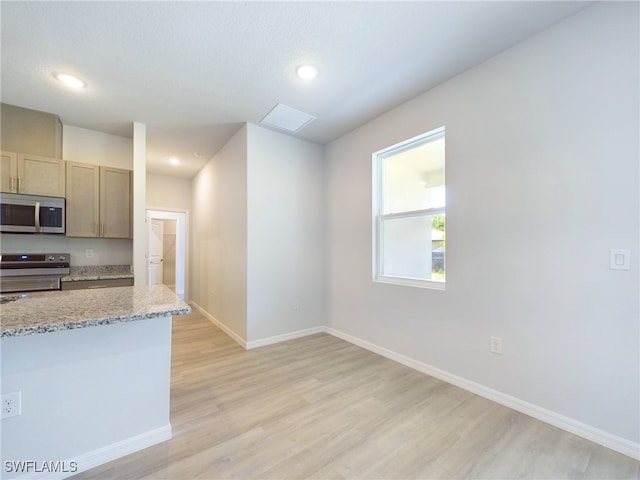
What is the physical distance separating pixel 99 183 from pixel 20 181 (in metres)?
0.66

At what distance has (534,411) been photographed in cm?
195

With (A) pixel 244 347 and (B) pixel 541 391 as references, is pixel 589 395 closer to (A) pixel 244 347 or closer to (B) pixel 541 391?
(B) pixel 541 391

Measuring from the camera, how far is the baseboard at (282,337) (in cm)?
331

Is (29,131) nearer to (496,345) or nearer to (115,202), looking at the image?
(115,202)

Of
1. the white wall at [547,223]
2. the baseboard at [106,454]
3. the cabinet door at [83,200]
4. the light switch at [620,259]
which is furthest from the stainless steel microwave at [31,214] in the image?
the light switch at [620,259]

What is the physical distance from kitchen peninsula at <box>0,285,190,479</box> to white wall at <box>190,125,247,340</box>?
1718mm

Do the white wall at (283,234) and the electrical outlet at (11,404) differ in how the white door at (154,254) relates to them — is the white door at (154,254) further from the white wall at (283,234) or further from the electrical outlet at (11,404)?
the electrical outlet at (11,404)

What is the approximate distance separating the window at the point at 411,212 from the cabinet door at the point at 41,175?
3585 mm

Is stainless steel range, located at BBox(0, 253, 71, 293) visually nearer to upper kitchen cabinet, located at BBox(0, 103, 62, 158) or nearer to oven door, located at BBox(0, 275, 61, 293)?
oven door, located at BBox(0, 275, 61, 293)

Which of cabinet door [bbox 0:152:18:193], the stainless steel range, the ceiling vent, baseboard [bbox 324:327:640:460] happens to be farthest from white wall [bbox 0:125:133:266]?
baseboard [bbox 324:327:640:460]

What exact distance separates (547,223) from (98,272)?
4.76 m

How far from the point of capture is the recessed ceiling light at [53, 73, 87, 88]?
240cm

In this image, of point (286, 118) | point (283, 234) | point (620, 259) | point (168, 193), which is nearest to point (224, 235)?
point (283, 234)

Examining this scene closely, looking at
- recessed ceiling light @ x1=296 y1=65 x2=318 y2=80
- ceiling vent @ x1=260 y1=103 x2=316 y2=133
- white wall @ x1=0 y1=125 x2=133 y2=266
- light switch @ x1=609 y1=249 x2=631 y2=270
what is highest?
recessed ceiling light @ x1=296 y1=65 x2=318 y2=80
